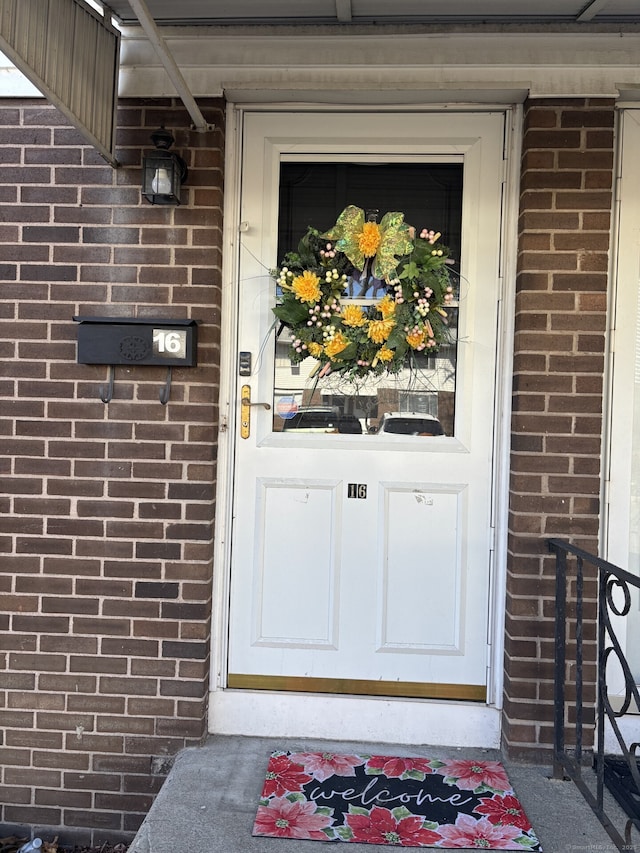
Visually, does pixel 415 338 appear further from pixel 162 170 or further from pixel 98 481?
pixel 98 481

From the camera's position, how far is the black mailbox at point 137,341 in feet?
8.68

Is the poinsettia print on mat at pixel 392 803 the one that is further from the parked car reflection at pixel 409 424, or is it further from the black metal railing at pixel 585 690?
the parked car reflection at pixel 409 424

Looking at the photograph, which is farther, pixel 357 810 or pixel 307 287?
pixel 307 287

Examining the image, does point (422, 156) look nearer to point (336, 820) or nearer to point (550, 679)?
point (550, 679)

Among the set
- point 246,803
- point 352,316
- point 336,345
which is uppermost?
point 352,316

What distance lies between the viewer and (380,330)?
271 centimetres

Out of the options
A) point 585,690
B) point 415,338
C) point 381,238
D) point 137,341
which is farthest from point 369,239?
point 585,690

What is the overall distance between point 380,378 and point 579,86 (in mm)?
1420

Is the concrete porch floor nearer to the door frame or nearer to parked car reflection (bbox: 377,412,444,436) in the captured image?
the door frame

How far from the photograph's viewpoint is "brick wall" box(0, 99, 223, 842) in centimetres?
269

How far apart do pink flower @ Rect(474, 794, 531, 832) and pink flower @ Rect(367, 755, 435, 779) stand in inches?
10.1

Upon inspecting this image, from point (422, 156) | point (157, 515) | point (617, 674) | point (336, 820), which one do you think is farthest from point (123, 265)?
point (617, 674)

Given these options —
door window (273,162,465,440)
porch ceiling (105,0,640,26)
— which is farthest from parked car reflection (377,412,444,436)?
porch ceiling (105,0,640,26)

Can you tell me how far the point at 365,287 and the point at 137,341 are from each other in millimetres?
997
